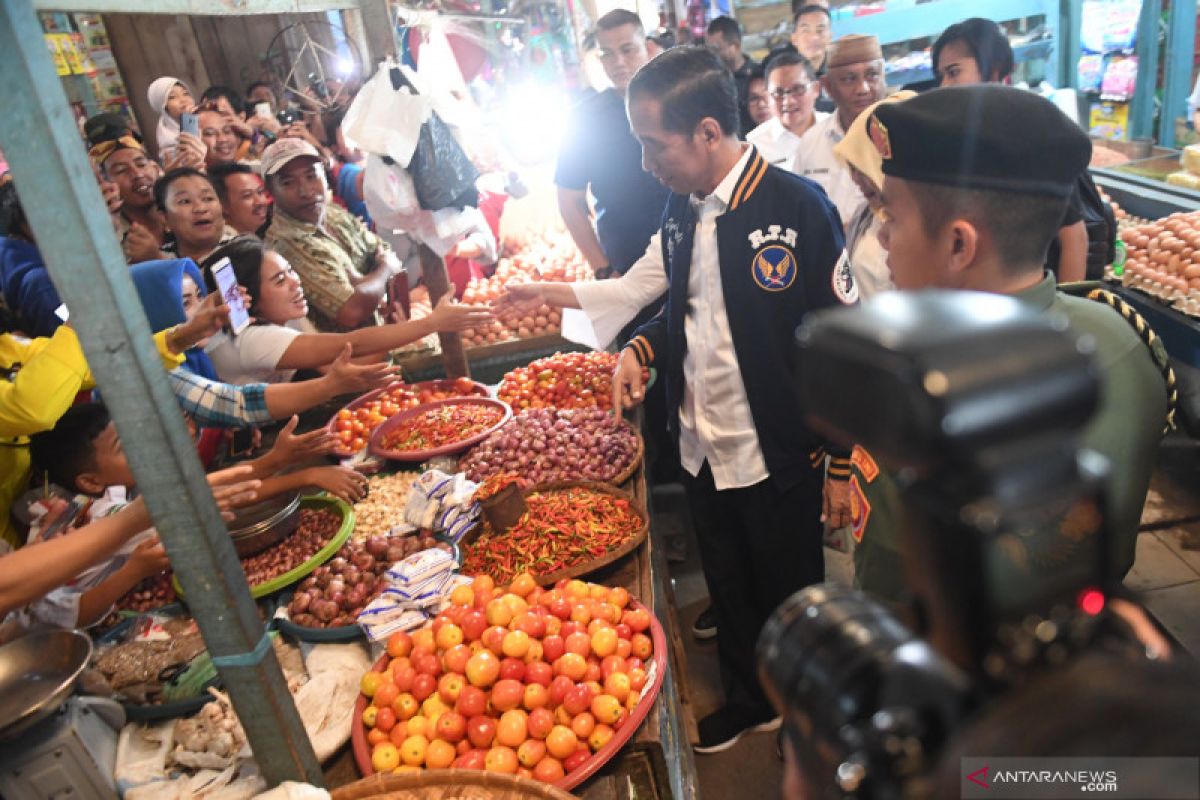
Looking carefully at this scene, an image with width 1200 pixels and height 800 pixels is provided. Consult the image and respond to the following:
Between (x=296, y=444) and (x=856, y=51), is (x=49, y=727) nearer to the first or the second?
(x=296, y=444)

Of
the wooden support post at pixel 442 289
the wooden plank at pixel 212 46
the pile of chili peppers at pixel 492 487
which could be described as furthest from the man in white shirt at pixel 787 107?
the wooden plank at pixel 212 46

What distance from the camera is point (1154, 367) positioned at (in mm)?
1252

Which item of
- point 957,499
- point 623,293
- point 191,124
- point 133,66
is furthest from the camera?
point 133,66

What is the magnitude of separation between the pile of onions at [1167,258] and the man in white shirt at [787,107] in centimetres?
215

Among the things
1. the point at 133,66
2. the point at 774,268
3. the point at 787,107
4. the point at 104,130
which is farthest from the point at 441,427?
the point at 133,66

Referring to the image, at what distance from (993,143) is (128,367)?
1449 millimetres

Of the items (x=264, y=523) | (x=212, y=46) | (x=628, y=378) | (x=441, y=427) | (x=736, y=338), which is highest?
(x=212, y=46)

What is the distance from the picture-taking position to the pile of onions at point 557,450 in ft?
9.74

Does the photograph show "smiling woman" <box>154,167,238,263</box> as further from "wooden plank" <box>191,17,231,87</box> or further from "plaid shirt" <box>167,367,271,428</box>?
"wooden plank" <box>191,17,231,87</box>

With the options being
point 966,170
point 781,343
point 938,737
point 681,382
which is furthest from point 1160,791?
point 681,382

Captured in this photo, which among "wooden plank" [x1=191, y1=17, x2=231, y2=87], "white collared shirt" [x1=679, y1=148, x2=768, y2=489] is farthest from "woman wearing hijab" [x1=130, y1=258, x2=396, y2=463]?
"wooden plank" [x1=191, y1=17, x2=231, y2=87]

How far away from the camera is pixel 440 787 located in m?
1.61

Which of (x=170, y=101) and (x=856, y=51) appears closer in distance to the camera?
(x=856, y=51)

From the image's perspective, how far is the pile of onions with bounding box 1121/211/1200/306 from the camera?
392cm
